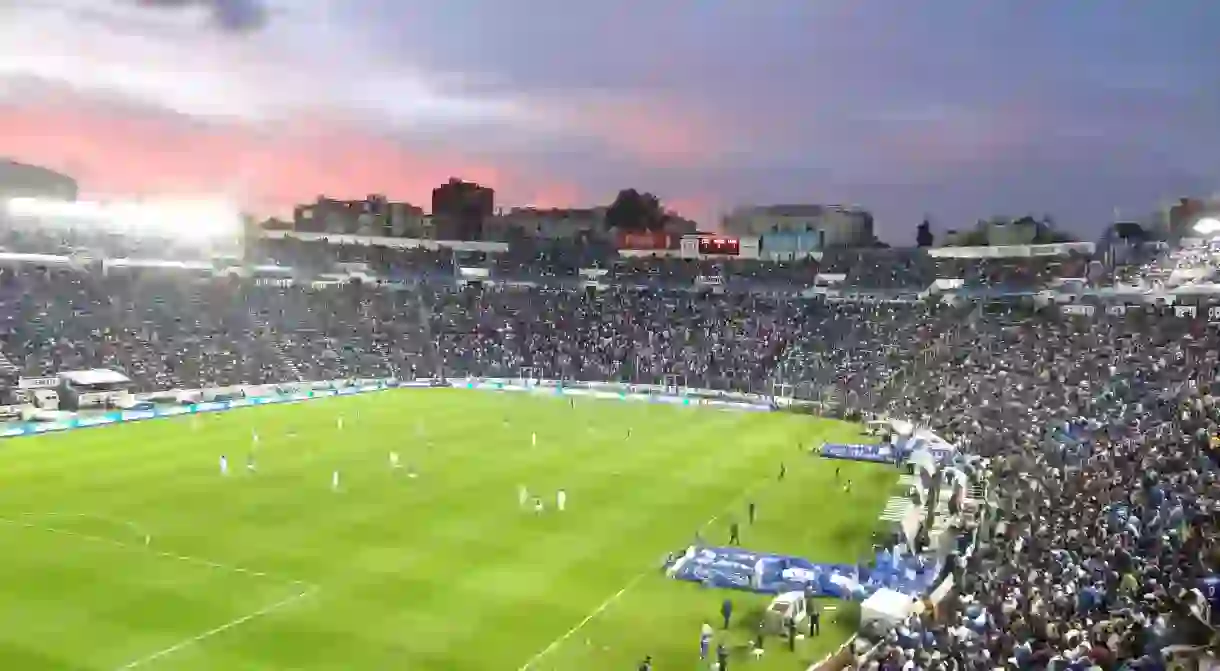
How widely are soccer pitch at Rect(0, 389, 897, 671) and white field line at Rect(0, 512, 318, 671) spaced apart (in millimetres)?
81

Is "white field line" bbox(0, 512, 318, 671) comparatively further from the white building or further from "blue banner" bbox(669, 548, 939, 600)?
the white building

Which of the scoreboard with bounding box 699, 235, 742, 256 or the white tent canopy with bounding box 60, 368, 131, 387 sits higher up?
the scoreboard with bounding box 699, 235, 742, 256

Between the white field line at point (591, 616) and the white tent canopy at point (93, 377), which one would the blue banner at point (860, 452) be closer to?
the white field line at point (591, 616)

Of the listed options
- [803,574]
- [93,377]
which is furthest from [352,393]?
[803,574]

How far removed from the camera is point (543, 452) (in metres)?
46.9

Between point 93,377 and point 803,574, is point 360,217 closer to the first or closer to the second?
point 93,377

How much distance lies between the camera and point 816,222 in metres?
148

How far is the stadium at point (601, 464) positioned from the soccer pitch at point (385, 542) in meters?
0.15

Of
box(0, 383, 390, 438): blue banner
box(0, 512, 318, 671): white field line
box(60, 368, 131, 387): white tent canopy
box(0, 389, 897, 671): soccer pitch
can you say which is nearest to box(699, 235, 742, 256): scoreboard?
box(0, 383, 390, 438): blue banner

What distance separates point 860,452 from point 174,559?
33.1 meters

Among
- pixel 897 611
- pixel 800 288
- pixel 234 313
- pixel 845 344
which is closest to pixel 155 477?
pixel 897 611

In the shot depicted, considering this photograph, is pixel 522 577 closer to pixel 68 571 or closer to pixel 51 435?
pixel 68 571

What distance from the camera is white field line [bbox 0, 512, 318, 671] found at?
824 inches

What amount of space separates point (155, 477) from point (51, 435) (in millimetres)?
13883
